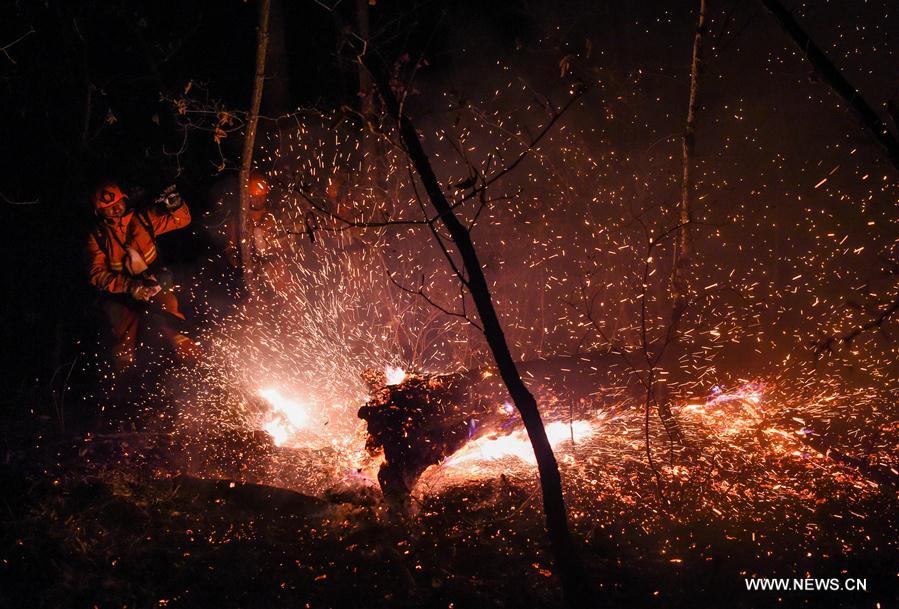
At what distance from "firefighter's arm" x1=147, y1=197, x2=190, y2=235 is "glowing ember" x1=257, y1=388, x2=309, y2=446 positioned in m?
3.49

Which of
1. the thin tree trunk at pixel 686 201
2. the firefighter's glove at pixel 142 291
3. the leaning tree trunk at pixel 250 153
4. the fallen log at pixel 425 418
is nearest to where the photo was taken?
the fallen log at pixel 425 418

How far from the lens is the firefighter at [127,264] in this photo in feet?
27.1

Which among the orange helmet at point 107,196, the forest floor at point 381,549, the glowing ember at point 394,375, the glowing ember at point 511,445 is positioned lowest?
the forest floor at point 381,549

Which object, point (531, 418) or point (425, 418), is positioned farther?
point (425, 418)

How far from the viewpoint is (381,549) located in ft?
15.2

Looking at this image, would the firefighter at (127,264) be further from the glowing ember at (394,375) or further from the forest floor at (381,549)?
the glowing ember at (394,375)

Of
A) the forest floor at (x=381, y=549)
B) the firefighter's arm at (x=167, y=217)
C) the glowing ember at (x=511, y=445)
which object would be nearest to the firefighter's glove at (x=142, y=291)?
the firefighter's arm at (x=167, y=217)

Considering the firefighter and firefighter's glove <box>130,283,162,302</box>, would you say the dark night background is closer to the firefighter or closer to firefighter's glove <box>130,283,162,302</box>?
the firefighter

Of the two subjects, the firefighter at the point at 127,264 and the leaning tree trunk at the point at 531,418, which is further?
the firefighter at the point at 127,264

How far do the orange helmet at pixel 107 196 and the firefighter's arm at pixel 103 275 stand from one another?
1.70ft

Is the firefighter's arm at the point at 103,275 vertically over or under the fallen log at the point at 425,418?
over

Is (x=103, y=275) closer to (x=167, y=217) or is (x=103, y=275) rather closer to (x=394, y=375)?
(x=167, y=217)

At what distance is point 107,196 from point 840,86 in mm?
9249

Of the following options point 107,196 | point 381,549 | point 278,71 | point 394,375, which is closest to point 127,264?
point 107,196
